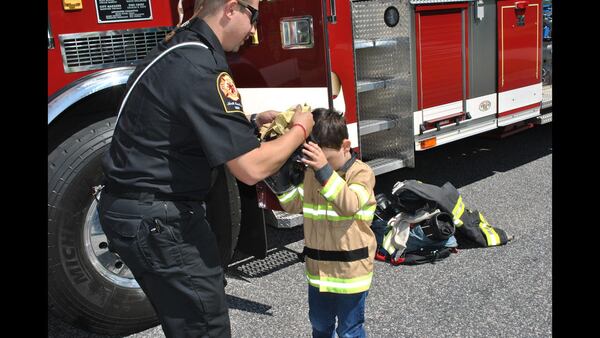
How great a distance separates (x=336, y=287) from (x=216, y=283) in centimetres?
52

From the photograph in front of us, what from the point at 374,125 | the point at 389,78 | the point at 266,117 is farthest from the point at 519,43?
the point at 266,117

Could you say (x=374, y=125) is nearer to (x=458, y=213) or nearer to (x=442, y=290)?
(x=458, y=213)

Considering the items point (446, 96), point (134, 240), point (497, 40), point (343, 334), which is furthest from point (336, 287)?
point (497, 40)

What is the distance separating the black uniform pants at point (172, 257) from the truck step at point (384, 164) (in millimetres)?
2317

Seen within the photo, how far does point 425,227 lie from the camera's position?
4.05 m

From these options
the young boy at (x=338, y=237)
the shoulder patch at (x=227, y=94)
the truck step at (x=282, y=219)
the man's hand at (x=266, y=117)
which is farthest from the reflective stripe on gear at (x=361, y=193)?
the truck step at (x=282, y=219)

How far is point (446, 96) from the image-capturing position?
15.6 ft

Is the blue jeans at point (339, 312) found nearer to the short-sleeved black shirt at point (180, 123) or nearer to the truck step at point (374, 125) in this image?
the short-sleeved black shirt at point (180, 123)

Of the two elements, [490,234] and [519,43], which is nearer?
[490,234]

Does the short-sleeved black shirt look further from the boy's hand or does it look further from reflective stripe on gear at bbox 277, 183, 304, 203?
reflective stripe on gear at bbox 277, 183, 304, 203

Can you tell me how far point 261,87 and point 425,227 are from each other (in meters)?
1.39

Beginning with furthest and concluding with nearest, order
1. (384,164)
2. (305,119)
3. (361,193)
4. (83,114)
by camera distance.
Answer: (384,164), (83,114), (361,193), (305,119)

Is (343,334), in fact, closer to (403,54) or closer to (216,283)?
(216,283)

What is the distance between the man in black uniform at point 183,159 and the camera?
1.88 meters
